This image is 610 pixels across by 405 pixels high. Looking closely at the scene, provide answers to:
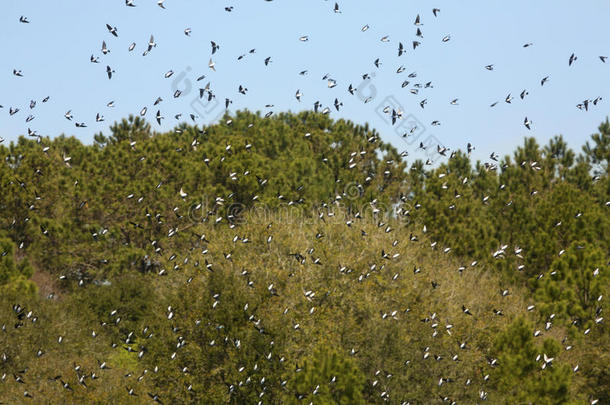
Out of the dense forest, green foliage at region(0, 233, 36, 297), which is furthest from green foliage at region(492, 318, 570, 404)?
green foliage at region(0, 233, 36, 297)

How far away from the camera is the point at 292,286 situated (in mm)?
37844

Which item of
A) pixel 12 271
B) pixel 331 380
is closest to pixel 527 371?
pixel 331 380

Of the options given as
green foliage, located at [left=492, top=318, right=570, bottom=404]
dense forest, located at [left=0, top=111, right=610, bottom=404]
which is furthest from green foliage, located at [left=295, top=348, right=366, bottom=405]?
green foliage, located at [left=492, top=318, right=570, bottom=404]

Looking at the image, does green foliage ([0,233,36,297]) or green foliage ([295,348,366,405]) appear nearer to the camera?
green foliage ([295,348,366,405])

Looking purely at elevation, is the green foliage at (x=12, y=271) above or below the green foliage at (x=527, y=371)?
above

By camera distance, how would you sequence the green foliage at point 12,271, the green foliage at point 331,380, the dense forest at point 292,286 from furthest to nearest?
the green foliage at point 12,271 < the dense forest at point 292,286 < the green foliage at point 331,380

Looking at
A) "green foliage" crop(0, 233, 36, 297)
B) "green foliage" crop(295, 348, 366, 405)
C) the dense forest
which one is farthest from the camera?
"green foliage" crop(0, 233, 36, 297)

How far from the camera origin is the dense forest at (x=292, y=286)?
34.2 m

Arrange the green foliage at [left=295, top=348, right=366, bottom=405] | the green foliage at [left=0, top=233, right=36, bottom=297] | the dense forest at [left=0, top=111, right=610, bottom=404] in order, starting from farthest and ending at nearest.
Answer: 1. the green foliage at [left=0, top=233, right=36, bottom=297]
2. the dense forest at [left=0, top=111, right=610, bottom=404]
3. the green foliage at [left=295, top=348, right=366, bottom=405]

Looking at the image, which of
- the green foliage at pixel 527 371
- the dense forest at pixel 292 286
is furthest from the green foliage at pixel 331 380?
the green foliage at pixel 527 371

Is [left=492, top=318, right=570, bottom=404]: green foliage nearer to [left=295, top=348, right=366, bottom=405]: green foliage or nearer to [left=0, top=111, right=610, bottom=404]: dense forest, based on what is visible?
[left=0, top=111, right=610, bottom=404]: dense forest

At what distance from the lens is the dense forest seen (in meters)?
34.2

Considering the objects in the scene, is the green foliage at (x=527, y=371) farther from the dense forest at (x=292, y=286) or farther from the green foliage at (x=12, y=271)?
the green foliage at (x=12, y=271)

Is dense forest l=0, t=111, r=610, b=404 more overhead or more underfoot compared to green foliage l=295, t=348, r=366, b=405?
more overhead
